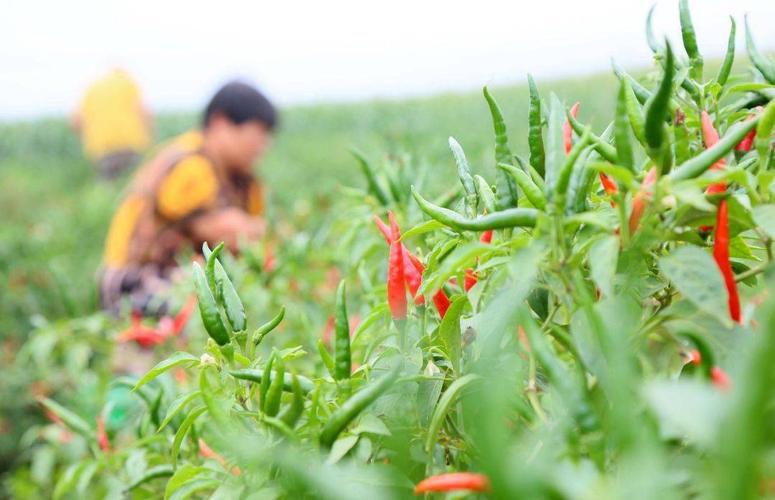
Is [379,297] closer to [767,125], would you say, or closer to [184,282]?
[767,125]

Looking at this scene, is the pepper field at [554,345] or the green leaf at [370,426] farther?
the green leaf at [370,426]

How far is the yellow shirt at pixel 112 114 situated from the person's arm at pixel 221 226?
7.43 metres

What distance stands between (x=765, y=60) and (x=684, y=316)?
47 centimetres

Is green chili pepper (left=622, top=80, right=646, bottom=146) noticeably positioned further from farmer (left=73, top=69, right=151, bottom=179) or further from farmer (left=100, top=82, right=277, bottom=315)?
farmer (left=73, top=69, right=151, bottom=179)

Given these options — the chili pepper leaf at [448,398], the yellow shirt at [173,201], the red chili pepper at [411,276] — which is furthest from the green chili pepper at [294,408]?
the yellow shirt at [173,201]

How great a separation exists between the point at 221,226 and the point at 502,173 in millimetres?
2647

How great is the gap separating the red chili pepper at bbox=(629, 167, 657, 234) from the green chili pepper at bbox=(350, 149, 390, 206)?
28.4 inches

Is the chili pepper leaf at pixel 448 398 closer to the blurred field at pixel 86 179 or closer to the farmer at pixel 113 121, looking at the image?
the blurred field at pixel 86 179

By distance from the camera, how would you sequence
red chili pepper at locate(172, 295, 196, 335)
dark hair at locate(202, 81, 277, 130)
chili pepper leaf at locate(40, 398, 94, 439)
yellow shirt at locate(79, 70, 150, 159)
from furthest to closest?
yellow shirt at locate(79, 70, 150, 159), dark hair at locate(202, 81, 277, 130), red chili pepper at locate(172, 295, 196, 335), chili pepper leaf at locate(40, 398, 94, 439)

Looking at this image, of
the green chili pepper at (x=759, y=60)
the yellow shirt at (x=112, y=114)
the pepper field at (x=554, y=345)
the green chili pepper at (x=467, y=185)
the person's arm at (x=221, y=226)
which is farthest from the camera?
the yellow shirt at (x=112, y=114)

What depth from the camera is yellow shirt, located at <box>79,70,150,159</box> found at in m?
10.2

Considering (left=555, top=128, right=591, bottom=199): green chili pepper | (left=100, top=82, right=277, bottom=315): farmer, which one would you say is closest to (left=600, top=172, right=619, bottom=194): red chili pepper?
(left=555, top=128, right=591, bottom=199): green chili pepper

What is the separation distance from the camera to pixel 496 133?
86 cm

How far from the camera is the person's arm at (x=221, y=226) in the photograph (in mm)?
3295
